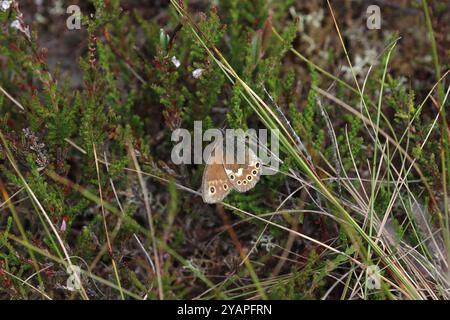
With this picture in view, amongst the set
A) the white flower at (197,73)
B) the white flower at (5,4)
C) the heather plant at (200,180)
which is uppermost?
the white flower at (5,4)

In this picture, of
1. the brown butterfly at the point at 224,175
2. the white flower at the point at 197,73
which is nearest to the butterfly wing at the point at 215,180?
the brown butterfly at the point at 224,175

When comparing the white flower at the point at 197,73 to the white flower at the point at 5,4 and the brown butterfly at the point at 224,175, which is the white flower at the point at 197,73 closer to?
the brown butterfly at the point at 224,175

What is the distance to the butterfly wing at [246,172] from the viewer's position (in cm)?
281

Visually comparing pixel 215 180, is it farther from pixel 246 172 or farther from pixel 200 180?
pixel 200 180

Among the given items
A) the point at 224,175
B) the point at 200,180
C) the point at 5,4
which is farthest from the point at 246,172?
the point at 5,4

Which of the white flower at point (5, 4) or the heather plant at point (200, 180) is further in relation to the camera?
the white flower at point (5, 4)

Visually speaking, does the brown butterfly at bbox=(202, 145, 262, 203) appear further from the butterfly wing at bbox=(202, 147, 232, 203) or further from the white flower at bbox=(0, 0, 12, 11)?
the white flower at bbox=(0, 0, 12, 11)

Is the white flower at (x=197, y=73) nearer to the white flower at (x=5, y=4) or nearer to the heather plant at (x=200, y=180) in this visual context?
the heather plant at (x=200, y=180)

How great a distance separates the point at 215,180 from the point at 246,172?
0.18m

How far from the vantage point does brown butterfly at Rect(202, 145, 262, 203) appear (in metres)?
2.77

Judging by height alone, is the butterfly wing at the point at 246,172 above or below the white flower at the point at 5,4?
below

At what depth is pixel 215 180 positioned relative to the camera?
2.78 metres

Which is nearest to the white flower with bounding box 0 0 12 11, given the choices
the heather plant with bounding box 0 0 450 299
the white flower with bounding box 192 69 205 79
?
the heather plant with bounding box 0 0 450 299

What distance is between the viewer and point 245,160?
9.30 feet
